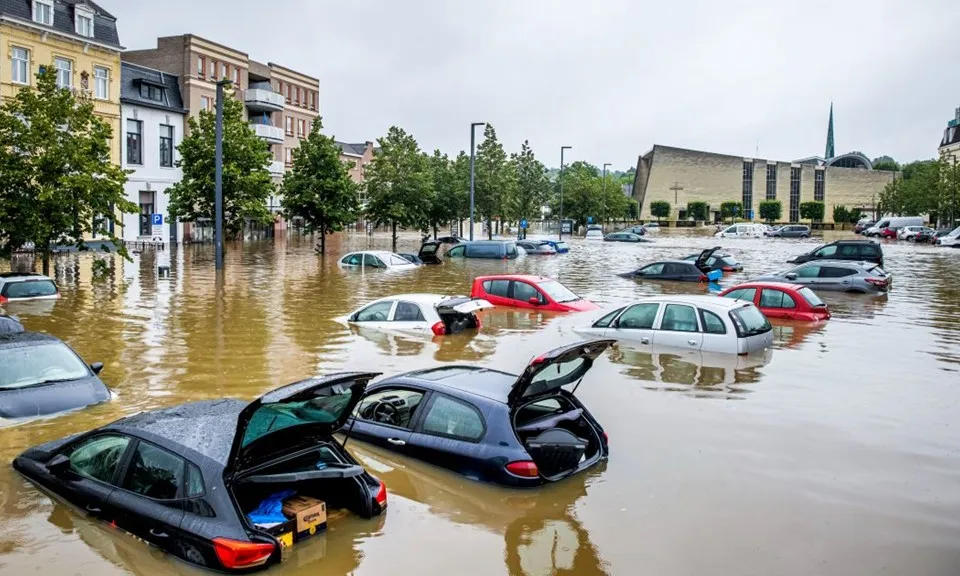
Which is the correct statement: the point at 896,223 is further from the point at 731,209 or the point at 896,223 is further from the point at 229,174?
the point at 229,174

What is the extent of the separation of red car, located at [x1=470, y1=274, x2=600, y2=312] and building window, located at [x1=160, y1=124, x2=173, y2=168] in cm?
4105

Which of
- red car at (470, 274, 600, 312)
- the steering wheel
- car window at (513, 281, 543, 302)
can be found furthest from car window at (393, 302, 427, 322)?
the steering wheel

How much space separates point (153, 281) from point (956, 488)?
91.5ft

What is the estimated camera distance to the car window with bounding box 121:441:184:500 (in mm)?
6539

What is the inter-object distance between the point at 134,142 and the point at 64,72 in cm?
830

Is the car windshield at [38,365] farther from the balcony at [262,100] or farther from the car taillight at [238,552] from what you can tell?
the balcony at [262,100]

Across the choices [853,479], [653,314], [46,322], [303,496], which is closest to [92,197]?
[46,322]

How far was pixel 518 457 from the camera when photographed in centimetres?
807

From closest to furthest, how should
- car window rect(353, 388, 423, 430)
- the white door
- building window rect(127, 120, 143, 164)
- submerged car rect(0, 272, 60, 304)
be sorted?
car window rect(353, 388, 423, 430)
the white door
submerged car rect(0, 272, 60, 304)
building window rect(127, 120, 143, 164)

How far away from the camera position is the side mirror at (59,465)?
7.47m

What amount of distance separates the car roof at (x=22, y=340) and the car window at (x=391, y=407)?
Result: 193 inches

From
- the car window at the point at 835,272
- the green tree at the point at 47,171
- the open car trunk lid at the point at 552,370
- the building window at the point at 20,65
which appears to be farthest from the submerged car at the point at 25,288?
the building window at the point at 20,65

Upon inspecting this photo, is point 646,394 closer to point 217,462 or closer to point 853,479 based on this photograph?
point 853,479

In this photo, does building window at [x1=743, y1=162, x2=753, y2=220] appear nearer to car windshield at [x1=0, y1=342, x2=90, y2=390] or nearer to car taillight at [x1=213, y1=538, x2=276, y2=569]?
car windshield at [x1=0, y1=342, x2=90, y2=390]
